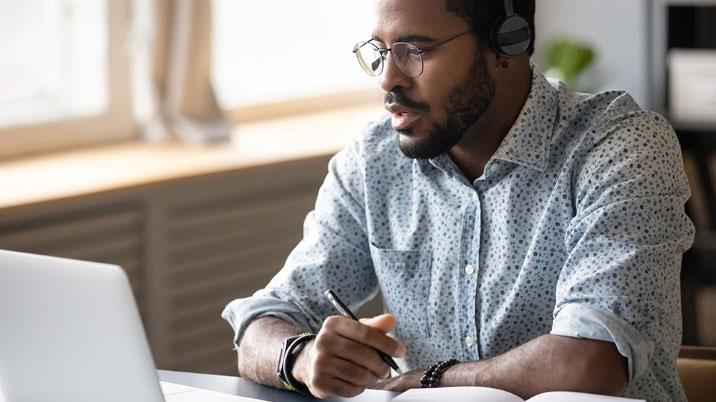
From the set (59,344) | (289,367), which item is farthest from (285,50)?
(59,344)

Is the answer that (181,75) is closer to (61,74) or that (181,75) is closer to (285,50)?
(61,74)

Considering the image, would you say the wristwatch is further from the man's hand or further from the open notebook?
the open notebook

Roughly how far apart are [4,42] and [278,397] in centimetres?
172

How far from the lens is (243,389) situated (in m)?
1.62

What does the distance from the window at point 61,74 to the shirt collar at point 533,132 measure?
63.1 inches

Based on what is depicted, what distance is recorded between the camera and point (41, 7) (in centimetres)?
310

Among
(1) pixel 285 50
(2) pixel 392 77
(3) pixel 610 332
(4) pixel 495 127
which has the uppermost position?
(2) pixel 392 77

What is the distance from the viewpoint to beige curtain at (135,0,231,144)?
3.21 m

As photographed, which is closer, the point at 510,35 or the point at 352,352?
the point at 352,352

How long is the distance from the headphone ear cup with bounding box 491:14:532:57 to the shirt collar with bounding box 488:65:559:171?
8 cm

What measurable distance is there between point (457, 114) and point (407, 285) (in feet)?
0.92

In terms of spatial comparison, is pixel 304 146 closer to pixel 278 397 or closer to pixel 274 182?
pixel 274 182

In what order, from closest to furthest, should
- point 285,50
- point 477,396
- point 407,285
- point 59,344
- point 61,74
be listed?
point 59,344 → point 477,396 → point 407,285 → point 61,74 → point 285,50

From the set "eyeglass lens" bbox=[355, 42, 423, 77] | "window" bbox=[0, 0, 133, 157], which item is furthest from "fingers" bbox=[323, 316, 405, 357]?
"window" bbox=[0, 0, 133, 157]
